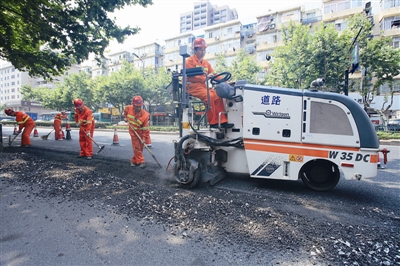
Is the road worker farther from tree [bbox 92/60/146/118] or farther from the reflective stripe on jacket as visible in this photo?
tree [bbox 92/60/146/118]

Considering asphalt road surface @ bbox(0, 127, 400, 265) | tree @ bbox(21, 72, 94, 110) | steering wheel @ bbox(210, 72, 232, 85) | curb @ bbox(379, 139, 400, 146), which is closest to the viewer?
asphalt road surface @ bbox(0, 127, 400, 265)

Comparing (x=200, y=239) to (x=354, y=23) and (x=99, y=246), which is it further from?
(x=354, y=23)

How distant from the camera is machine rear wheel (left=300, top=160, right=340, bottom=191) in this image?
3.96 metres

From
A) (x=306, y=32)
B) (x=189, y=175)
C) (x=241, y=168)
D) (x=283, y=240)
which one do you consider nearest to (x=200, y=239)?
(x=283, y=240)

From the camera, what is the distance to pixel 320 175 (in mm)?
4031

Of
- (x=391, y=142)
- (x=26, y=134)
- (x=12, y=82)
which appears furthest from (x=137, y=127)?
(x=12, y=82)

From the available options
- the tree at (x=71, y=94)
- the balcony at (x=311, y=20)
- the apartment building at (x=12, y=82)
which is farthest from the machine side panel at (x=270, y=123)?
the apartment building at (x=12, y=82)

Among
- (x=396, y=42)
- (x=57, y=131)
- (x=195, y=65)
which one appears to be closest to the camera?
(x=195, y=65)

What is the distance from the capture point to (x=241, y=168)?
440 cm

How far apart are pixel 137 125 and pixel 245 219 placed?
4255mm

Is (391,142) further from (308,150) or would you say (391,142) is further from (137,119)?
(137,119)

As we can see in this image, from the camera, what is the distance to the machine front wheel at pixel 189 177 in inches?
166

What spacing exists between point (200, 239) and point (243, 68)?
2176 centimetres

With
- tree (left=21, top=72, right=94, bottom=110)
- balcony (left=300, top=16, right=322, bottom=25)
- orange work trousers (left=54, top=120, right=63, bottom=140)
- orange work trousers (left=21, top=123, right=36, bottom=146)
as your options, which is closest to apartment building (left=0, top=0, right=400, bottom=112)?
balcony (left=300, top=16, right=322, bottom=25)
